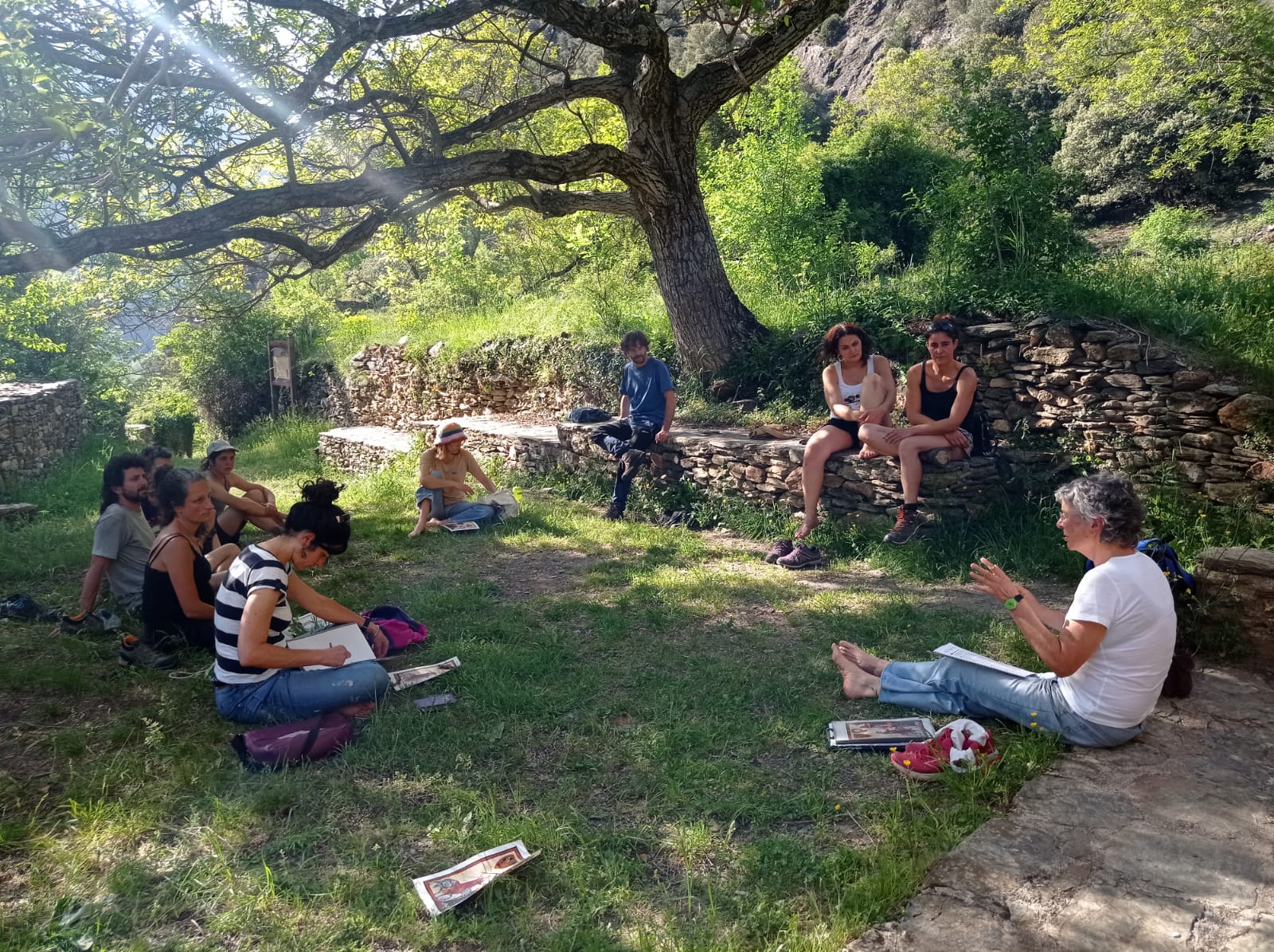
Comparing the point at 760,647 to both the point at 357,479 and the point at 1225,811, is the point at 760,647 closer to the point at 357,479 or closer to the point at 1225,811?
the point at 1225,811

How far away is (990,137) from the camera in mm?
7367

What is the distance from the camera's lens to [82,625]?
488 cm

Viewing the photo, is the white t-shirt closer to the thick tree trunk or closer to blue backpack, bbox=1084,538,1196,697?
blue backpack, bbox=1084,538,1196,697

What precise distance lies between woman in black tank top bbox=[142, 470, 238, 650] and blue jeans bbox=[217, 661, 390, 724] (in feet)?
Result: 2.62

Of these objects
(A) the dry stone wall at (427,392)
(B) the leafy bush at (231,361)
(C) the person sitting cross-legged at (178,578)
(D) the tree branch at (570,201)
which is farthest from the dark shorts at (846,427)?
(B) the leafy bush at (231,361)

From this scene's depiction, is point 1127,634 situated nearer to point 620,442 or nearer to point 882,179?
point 620,442

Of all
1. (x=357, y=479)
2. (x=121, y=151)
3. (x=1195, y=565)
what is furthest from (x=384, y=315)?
(x=1195, y=565)

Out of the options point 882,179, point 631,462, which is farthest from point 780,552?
point 882,179

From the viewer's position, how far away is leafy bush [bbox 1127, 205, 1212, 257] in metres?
12.1

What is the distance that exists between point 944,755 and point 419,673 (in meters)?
2.44

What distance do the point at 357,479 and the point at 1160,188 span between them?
55.7 ft

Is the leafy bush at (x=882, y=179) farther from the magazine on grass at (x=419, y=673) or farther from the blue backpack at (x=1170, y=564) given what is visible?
the magazine on grass at (x=419, y=673)

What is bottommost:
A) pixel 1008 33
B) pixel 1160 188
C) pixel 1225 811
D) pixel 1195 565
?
pixel 1225 811

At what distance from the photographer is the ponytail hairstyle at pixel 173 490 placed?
4125mm
